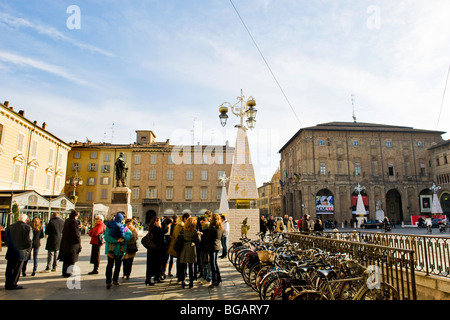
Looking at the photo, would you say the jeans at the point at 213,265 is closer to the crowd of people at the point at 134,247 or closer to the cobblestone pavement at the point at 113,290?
the crowd of people at the point at 134,247

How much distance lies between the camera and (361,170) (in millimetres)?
52969

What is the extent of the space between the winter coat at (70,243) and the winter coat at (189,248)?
3.08 metres

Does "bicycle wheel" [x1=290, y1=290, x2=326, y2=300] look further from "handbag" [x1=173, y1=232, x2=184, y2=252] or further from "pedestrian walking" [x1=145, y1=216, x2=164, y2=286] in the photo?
"pedestrian walking" [x1=145, y1=216, x2=164, y2=286]

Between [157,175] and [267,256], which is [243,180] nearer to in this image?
[267,256]

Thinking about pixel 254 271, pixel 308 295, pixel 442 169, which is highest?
pixel 442 169

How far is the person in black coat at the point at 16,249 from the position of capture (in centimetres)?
676

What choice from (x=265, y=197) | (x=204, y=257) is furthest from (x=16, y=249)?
(x=265, y=197)

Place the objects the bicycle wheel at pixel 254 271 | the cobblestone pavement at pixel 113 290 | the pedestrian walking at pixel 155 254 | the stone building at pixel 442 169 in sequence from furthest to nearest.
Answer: the stone building at pixel 442 169, the pedestrian walking at pixel 155 254, the bicycle wheel at pixel 254 271, the cobblestone pavement at pixel 113 290

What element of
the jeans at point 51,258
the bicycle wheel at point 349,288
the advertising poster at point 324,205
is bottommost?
the jeans at point 51,258

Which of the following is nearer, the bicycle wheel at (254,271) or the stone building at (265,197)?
the bicycle wheel at (254,271)

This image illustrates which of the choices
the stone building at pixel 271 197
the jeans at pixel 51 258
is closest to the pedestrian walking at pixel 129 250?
the jeans at pixel 51 258

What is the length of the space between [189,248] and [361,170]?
5199 cm
